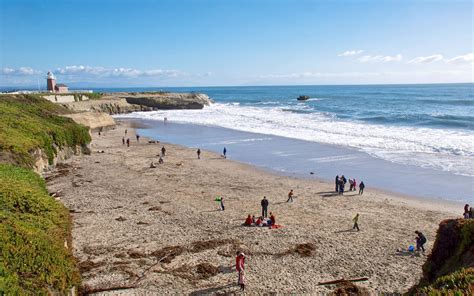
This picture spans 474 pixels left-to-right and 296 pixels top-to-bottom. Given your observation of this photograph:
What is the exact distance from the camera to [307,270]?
12867 millimetres

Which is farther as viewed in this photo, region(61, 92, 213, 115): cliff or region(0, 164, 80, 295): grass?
region(61, 92, 213, 115): cliff

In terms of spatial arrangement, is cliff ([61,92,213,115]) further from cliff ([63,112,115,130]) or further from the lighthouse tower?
cliff ([63,112,115,130])

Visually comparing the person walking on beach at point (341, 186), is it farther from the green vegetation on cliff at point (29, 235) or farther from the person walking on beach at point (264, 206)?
the green vegetation on cliff at point (29, 235)

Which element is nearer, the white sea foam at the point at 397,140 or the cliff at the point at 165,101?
the white sea foam at the point at 397,140

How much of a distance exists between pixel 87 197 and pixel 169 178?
5.94 meters

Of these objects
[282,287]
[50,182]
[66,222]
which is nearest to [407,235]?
[282,287]

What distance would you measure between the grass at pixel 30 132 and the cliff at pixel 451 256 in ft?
66.4

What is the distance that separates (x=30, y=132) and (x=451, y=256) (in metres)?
26.6

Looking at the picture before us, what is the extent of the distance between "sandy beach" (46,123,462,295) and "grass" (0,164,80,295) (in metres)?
1.93

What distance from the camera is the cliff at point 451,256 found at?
6.45 metres

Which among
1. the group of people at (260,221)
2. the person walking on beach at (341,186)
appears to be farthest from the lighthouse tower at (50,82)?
the group of people at (260,221)

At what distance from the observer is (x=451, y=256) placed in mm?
8352

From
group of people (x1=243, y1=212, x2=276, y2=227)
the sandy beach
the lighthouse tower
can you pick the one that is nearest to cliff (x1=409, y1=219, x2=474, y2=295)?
the sandy beach

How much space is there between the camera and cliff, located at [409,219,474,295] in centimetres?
645
